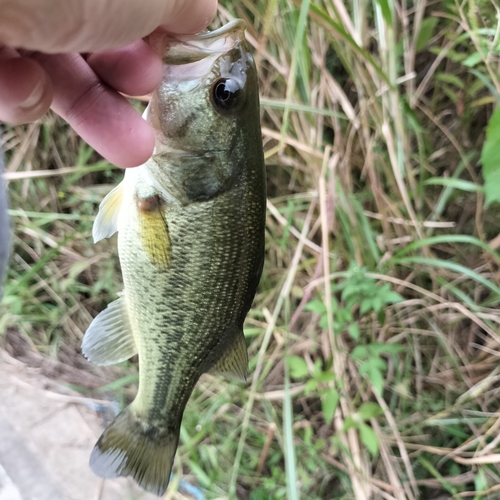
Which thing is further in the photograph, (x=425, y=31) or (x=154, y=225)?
(x=425, y=31)

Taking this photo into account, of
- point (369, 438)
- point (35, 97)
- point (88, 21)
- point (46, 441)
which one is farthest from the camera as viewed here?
point (46, 441)

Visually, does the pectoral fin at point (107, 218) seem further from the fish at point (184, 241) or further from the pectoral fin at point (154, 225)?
the pectoral fin at point (154, 225)

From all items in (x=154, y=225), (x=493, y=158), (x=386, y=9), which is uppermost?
(x=386, y=9)

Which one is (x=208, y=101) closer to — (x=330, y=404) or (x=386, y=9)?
(x=386, y=9)

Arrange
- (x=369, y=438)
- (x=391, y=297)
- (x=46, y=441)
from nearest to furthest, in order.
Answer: (x=391, y=297), (x=369, y=438), (x=46, y=441)

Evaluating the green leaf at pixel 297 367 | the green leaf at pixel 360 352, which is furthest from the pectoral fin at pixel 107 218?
the green leaf at pixel 360 352

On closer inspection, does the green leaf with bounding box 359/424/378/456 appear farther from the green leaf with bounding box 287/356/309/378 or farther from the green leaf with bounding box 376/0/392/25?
the green leaf with bounding box 376/0/392/25

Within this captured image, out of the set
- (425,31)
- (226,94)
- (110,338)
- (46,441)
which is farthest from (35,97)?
(46,441)

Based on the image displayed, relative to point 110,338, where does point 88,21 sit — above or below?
above
